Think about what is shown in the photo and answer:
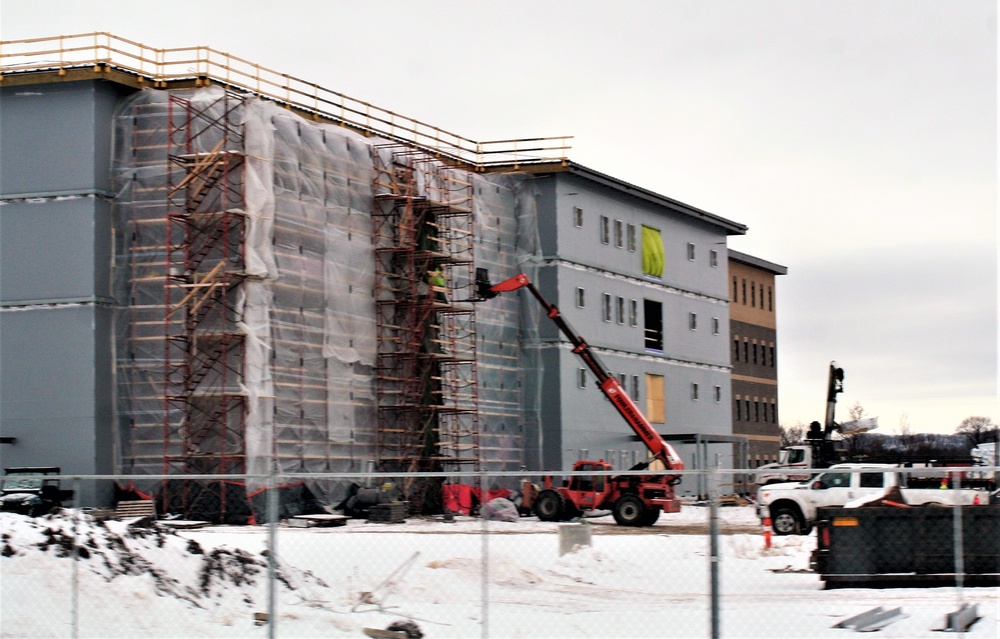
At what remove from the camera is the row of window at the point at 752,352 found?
287ft

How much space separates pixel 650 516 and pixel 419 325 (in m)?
12.1

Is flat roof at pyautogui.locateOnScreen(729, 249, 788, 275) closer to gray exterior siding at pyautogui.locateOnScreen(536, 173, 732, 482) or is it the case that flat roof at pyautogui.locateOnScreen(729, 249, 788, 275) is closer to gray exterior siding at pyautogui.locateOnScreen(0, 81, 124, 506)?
gray exterior siding at pyautogui.locateOnScreen(536, 173, 732, 482)

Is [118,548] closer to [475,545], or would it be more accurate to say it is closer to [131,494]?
[475,545]

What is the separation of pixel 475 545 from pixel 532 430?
3556cm

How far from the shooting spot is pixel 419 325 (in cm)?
4784

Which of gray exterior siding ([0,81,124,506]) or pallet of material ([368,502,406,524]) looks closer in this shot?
pallet of material ([368,502,406,524])

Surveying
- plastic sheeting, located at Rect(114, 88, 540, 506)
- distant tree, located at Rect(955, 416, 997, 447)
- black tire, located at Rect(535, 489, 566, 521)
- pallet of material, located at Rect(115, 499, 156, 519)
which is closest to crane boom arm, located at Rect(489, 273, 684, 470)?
plastic sheeting, located at Rect(114, 88, 540, 506)

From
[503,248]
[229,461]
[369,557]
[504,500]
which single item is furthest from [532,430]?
[369,557]

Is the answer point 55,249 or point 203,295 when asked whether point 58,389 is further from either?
point 203,295

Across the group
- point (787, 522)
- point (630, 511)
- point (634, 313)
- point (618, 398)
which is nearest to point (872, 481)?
point (787, 522)

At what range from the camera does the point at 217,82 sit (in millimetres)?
42312

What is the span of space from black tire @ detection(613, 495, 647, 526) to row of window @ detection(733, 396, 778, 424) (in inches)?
1868

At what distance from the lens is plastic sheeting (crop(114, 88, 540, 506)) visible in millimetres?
40625

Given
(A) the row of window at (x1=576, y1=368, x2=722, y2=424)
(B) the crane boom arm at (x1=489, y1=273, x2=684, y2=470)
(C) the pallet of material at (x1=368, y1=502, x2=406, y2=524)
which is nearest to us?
(C) the pallet of material at (x1=368, y1=502, x2=406, y2=524)
